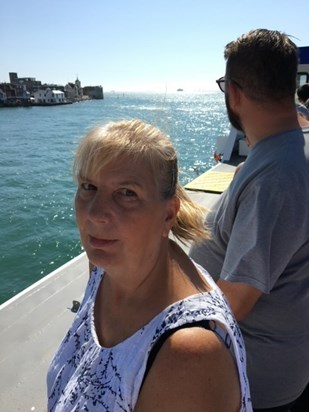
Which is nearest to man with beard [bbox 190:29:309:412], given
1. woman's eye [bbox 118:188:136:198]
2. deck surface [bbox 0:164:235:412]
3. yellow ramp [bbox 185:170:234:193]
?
woman's eye [bbox 118:188:136:198]

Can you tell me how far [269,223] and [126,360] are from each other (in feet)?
2.18

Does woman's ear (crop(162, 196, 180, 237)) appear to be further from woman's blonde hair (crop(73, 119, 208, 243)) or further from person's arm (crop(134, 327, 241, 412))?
person's arm (crop(134, 327, 241, 412))

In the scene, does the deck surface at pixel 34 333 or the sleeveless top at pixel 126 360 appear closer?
the sleeveless top at pixel 126 360

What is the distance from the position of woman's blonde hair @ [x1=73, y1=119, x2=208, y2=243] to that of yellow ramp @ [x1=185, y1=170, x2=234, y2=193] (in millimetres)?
4381

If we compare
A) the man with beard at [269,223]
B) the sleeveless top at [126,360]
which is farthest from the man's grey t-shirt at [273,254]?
the sleeveless top at [126,360]

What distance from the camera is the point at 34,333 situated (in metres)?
2.71

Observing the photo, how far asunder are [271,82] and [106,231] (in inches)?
33.4

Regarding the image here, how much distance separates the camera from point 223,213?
1.50m

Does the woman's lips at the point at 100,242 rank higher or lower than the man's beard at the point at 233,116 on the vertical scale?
lower

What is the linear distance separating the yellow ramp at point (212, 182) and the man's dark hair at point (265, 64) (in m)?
4.03

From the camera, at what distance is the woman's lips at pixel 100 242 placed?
103 cm

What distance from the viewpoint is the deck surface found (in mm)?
2209

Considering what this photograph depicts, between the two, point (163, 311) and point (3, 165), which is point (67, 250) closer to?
point (163, 311)

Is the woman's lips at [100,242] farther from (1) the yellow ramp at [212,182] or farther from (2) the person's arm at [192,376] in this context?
(1) the yellow ramp at [212,182]
